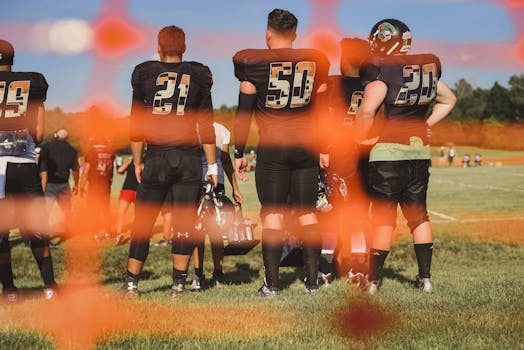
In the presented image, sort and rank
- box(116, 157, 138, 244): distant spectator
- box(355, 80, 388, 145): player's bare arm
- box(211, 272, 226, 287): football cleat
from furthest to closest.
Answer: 1. box(116, 157, 138, 244): distant spectator
2. box(211, 272, 226, 287): football cleat
3. box(355, 80, 388, 145): player's bare arm

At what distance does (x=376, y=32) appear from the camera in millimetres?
5145

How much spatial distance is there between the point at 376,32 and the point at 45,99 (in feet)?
9.51

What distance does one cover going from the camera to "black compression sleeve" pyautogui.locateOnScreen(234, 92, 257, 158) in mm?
5160

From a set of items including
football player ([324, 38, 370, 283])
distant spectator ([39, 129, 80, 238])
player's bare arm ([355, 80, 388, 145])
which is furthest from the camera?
distant spectator ([39, 129, 80, 238])

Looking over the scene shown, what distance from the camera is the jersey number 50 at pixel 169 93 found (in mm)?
5102

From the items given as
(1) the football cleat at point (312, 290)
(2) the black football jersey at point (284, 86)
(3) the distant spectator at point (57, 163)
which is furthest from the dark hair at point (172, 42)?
(3) the distant spectator at point (57, 163)

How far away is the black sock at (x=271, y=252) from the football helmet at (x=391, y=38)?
1.82 metres

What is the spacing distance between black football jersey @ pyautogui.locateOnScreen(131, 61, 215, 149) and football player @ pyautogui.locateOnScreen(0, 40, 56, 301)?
855mm

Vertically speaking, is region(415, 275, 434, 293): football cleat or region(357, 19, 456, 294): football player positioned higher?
region(357, 19, 456, 294): football player

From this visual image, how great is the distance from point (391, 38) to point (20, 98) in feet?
10.3

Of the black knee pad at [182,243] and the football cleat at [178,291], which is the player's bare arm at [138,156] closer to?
the black knee pad at [182,243]

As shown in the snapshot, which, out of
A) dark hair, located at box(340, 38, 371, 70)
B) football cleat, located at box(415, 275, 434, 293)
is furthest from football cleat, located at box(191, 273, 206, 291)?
dark hair, located at box(340, 38, 371, 70)

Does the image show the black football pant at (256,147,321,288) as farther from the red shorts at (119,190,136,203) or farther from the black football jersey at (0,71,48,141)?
the red shorts at (119,190,136,203)

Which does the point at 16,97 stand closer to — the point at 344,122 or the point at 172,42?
the point at 172,42
